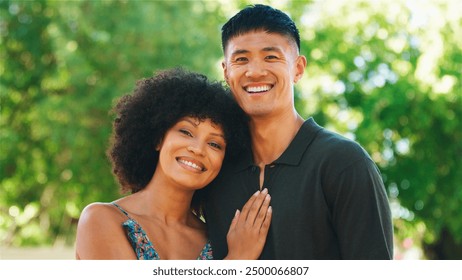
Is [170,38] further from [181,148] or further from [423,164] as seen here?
[181,148]

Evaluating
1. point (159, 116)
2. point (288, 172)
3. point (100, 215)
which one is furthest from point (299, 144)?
point (100, 215)

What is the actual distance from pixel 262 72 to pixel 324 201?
781 mm

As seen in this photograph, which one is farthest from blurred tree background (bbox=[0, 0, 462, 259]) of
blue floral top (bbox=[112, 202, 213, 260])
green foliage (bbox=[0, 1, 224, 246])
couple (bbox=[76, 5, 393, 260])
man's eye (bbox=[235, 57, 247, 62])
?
blue floral top (bbox=[112, 202, 213, 260])

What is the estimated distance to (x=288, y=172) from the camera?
333 centimetres

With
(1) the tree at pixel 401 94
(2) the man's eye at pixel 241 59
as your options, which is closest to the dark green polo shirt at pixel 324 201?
(2) the man's eye at pixel 241 59

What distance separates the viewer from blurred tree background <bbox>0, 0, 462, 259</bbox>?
41.5 feet

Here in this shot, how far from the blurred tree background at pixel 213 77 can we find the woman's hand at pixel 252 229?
9.09 meters

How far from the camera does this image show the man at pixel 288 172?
3057mm

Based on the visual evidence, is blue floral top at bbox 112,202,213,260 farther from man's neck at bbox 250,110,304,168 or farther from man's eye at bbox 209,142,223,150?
man's neck at bbox 250,110,304,168

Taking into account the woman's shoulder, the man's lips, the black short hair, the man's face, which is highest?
the black short hair

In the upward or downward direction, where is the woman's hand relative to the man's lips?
downward

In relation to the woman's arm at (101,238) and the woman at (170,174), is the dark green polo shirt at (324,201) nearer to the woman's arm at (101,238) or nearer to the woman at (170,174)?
the woman at (170,174)

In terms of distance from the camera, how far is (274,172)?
11.2ft

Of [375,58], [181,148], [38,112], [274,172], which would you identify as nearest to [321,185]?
[274,172]
